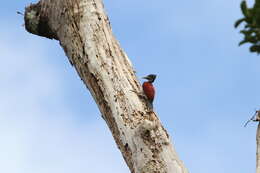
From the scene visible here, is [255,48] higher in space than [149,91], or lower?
lower

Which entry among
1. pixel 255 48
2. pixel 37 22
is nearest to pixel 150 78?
pixel 37 22

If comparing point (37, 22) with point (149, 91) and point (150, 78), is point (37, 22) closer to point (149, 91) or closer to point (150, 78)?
point (150, 78)

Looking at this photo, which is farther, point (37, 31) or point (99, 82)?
point (37, 31)

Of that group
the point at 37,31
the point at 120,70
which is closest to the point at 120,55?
the point at 120,70

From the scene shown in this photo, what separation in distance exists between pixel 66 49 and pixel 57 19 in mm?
541

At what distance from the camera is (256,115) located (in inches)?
352

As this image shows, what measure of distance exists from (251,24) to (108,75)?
3.71m

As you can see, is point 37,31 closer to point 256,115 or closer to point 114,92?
point 114,92

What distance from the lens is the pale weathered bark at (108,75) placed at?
29.1ft

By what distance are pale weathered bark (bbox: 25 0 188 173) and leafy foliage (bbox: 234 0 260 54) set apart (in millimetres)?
2840

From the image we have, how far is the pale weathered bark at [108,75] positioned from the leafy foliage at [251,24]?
284cm

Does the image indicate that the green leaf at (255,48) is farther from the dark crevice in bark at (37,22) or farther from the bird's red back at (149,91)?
the dark crevice in bark at (37,22)

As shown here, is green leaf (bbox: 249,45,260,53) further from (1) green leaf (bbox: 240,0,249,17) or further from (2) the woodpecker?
(2) the woodpecker

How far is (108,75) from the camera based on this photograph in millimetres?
9625
